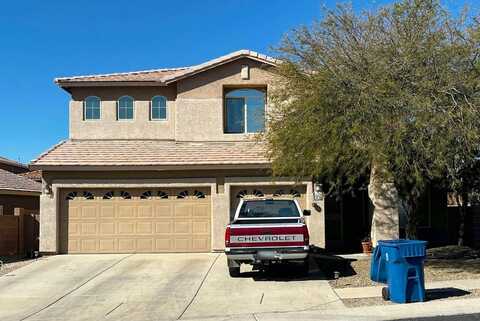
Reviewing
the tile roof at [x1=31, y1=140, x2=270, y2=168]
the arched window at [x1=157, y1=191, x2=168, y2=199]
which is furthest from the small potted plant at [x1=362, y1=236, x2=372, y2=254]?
the arched window at [x1=157, y1=191, x2=168, y2=199]

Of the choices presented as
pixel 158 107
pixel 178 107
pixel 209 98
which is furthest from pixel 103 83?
pixel 209 98

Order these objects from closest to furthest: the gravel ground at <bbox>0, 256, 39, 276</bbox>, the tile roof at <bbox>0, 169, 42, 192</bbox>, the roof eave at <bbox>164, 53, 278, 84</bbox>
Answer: the gravel ground at <bbox>0, 256, 39, 276</bbox>
the roof eave at <bbox>164, 53, 278, 84</bbox>
the tile roof at <bbox>0, 169, 42, 192</bbox>

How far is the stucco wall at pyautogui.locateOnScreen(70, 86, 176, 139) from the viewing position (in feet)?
67.9

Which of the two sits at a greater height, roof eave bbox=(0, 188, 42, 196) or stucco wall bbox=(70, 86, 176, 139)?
stucco wall bbox=(70, 86, 176, 139)

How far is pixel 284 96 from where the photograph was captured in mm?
14945

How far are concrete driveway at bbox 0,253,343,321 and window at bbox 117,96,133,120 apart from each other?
19.2ft

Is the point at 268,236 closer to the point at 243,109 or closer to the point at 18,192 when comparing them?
the point at 243,109

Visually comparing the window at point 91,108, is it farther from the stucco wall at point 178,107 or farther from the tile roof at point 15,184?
the tile roof at point 15,184

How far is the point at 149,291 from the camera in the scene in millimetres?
12719

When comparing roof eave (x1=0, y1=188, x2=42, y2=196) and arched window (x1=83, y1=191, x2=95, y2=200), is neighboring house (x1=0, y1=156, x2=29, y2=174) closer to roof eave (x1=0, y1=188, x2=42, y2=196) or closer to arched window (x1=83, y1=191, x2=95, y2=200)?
roof eave (x1=0, y1=188, x2=42, y2=196)

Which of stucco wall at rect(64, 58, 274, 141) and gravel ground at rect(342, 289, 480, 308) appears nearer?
gravel ground at rect(342, 289, 480, 308)

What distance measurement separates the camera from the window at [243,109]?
20.5 metres

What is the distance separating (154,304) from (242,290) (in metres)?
2.02

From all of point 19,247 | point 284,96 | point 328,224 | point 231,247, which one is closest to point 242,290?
point 231,247
